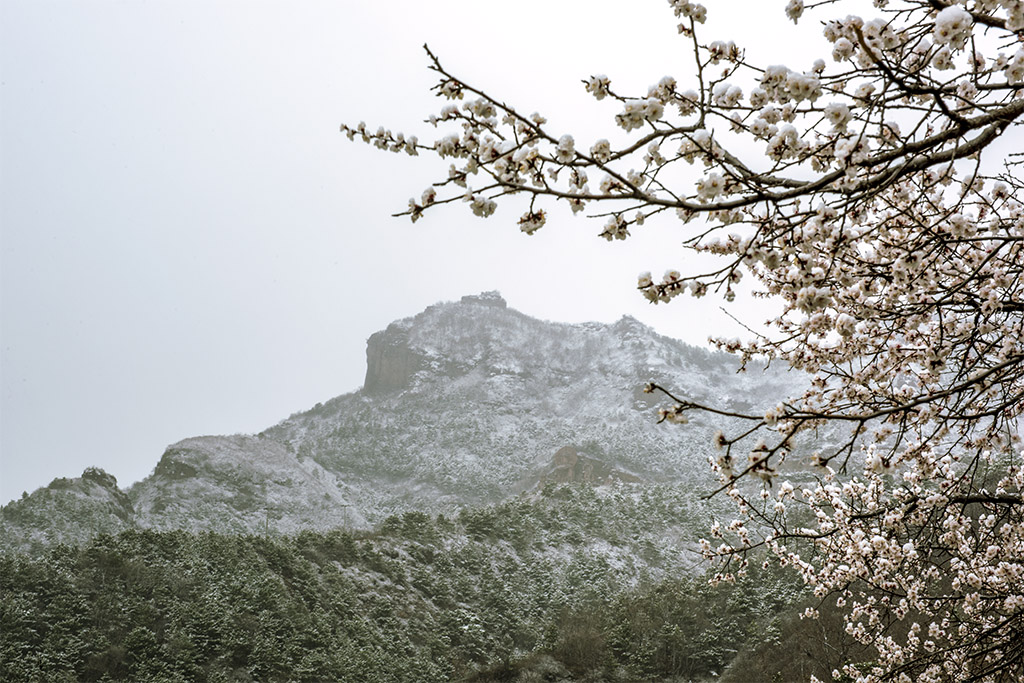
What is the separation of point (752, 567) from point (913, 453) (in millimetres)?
11837

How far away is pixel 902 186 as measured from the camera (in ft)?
10.3

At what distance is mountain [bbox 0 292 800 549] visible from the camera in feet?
77.0

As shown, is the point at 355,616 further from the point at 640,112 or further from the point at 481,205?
the point at 640,112

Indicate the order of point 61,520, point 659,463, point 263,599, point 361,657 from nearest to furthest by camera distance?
1. point 361,657
2. point 263,599
3. point 61,520
4. point 659,463

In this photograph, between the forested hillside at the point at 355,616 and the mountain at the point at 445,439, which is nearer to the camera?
the forested hillside at the point at 355,616

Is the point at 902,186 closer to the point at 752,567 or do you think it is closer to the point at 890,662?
the point at 890,662

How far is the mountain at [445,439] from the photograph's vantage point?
2347cm

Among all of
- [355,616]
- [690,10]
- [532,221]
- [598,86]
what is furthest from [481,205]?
[355,616]

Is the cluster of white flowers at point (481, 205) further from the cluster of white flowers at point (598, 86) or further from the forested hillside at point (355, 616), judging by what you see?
the forested hillside at point (355, 616)

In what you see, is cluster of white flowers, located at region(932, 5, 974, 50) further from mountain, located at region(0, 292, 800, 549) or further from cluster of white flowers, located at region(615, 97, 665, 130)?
mountain, located at region(0, 292, 800, 549)

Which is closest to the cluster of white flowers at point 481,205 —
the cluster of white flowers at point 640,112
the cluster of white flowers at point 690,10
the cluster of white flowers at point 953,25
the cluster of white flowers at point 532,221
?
the cluster of white flowers at point 532,221

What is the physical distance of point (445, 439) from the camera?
4184 centimetres

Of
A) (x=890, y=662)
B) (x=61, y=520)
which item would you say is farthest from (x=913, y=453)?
(x=61, y=520)

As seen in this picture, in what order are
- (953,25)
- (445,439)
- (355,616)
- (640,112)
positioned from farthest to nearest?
(445,439) → (355,616) → (640,112) → (953,25)
